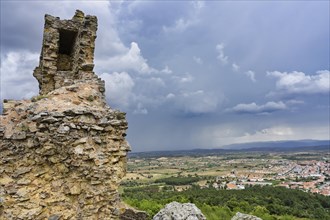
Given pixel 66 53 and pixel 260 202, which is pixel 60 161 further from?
pixel 260 202

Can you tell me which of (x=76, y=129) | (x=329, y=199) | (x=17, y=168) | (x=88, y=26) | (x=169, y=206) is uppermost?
(x=88, y=26)

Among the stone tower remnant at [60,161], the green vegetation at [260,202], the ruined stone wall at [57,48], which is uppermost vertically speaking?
the ruined stone wall at [57,48]

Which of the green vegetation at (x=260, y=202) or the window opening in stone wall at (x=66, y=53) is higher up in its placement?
the window opening in stone wall at (x=66, y=53)

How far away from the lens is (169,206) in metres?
7.13

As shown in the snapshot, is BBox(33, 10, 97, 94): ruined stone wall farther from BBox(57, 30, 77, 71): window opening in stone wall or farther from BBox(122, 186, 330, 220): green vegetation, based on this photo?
BBox(122, 186, 330, 220): green vegetation

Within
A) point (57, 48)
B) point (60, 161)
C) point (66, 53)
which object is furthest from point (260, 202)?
point (60, 161)

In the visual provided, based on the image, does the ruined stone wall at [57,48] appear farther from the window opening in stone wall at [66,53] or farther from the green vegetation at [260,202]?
the green vegetation at [260,202]

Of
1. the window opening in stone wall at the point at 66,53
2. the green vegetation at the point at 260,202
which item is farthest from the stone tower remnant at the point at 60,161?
the green vegetation at the point at 260,202

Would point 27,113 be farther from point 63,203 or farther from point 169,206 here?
point 169,206

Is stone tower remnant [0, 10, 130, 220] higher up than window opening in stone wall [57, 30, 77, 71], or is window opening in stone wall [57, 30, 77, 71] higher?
window opening in stone wall [57, 30, 77, 71]

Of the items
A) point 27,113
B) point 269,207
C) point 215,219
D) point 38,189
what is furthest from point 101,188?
point 269,207

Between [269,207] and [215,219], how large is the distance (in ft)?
56.7

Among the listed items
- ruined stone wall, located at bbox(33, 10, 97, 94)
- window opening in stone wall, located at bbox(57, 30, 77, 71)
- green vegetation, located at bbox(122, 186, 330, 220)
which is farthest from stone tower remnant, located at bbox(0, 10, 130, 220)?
green vegetation, located at bbox(122, 186, 330, 220)

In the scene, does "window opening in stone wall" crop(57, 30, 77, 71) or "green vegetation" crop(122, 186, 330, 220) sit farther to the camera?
"green vegetation" crop(122, 186, 330, 220)
